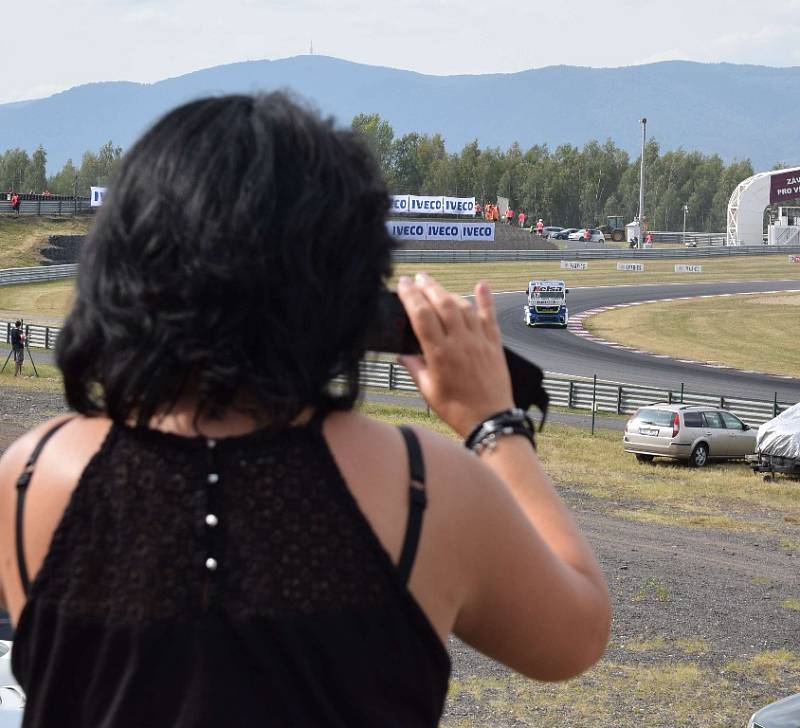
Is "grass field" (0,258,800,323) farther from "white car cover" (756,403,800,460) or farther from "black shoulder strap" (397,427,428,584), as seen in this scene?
"black shoulder strap" (397,427,428,584)

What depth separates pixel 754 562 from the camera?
17281 millimetres

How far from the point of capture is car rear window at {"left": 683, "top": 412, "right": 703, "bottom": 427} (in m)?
26.1

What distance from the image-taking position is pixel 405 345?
2096 millimetres

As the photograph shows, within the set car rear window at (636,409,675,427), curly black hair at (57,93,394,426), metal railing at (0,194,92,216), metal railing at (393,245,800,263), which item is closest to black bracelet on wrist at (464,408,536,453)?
curly black hair at (57,93,394,426)

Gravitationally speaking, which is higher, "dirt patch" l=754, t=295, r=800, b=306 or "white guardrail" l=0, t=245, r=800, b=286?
"white guardrail" l=0, t=245, r=800, b=286

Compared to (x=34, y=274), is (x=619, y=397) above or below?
below

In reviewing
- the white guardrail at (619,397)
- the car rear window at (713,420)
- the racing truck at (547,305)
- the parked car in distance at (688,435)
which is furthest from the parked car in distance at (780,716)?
the racing truck at (547,305)

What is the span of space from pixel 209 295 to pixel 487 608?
70 cm

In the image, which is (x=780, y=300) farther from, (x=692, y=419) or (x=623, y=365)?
(x=692, y=419)

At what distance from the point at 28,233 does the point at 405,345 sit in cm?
8201

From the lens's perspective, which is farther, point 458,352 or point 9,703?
point 9,703

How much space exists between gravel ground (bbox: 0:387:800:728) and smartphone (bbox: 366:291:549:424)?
8.82 metres

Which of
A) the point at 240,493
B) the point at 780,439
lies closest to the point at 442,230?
the point at 780,439

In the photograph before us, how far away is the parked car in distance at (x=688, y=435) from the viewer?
25891 millimetres
